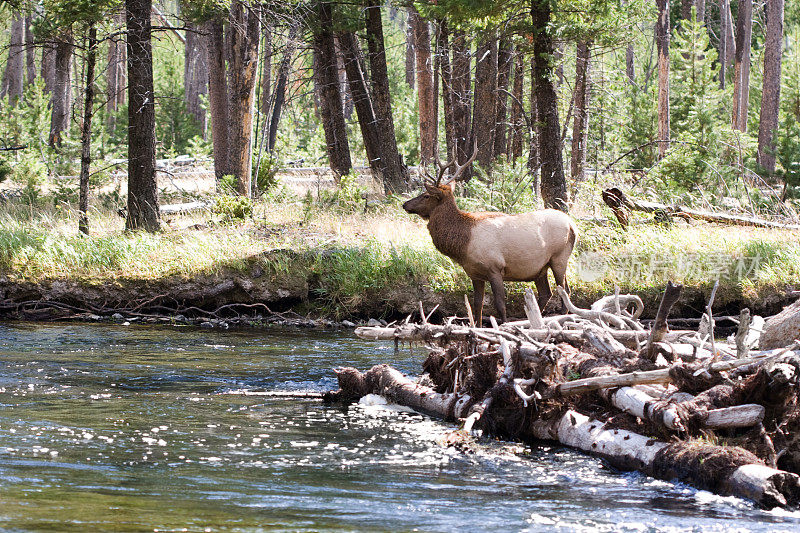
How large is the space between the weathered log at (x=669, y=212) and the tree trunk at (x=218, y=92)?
30.2 feet

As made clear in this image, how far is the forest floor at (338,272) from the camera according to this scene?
13.6 metres

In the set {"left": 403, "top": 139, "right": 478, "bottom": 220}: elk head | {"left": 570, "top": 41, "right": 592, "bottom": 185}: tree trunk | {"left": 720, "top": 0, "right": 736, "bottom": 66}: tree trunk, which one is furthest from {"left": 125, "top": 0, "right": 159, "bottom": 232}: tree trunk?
{"left": 720, "top": 0, "right": 736, "bottom": 66}: tree trunk

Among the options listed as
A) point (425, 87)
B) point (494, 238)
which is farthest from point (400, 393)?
point (425, 87)

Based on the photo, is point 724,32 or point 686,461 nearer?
point 686,461

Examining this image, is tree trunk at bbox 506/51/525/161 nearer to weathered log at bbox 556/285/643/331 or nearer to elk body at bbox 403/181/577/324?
elk body at bbox 403/181/577/324

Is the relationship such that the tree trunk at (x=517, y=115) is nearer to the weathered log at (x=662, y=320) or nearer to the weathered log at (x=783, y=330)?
the weathered log at (x=783, y=330)

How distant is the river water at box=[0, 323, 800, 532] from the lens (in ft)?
16.5

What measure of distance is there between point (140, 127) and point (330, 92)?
5703 mm

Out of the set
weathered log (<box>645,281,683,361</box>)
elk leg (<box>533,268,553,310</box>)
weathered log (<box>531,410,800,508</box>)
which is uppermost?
weathered log (<box>645,281,683,361</box>)

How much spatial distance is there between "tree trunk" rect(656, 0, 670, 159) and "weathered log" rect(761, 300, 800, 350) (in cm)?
1254

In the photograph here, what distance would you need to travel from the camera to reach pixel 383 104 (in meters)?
20.5

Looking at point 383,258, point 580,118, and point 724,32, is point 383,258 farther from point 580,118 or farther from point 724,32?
point 724,32

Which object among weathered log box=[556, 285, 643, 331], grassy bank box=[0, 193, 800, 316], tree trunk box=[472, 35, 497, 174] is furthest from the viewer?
tree trunk box=[472, 35, 497, 174]

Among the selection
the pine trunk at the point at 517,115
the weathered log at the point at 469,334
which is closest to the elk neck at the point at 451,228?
the weathered log at the point at 469,334
